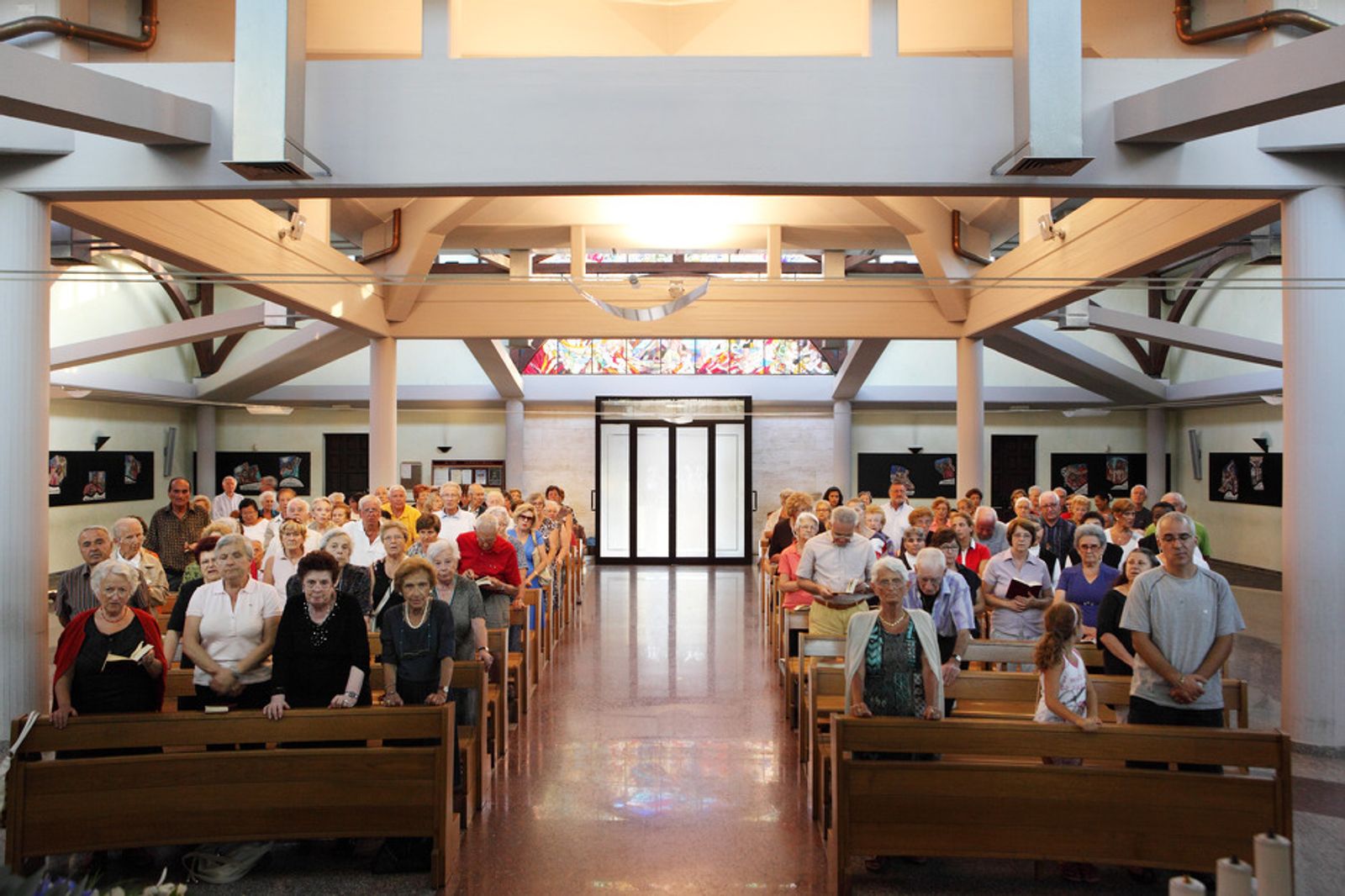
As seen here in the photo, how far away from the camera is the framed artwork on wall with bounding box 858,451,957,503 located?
771 inches

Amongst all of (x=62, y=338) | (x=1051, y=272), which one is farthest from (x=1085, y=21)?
(x=62, y=338)

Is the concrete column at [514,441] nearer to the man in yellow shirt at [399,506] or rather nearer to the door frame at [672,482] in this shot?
the door frame at [672,482]

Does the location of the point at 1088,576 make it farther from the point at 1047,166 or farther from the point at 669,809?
the point at 669,809

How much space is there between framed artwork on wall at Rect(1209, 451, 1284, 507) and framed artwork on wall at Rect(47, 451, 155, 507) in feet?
61.8

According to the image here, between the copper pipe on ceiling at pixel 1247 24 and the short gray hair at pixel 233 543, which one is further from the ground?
the copper pipe on ceiling at pixel 1247 24

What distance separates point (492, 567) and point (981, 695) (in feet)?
10.9

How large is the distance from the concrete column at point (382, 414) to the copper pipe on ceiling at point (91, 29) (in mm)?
5644

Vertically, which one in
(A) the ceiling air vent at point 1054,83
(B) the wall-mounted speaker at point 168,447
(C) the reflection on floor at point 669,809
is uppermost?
(A) the ceiling air vent at point 1054,83

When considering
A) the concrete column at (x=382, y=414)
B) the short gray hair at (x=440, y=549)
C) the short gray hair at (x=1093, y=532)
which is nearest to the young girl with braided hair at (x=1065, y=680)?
the short gray hair at (x=1093, y=532)

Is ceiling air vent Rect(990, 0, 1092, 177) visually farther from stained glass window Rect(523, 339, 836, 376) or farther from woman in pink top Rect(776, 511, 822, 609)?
stained glass window Rect(523, 339, 836, 376)

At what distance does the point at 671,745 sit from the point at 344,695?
256 centimetres

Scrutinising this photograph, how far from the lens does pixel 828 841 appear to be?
4516mm

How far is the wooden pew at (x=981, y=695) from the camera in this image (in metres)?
5.01

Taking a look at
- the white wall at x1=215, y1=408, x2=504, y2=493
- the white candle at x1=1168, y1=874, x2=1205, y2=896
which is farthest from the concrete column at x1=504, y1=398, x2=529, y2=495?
the white candle at x1=1168, y1=874, x2=1205, y2=896
